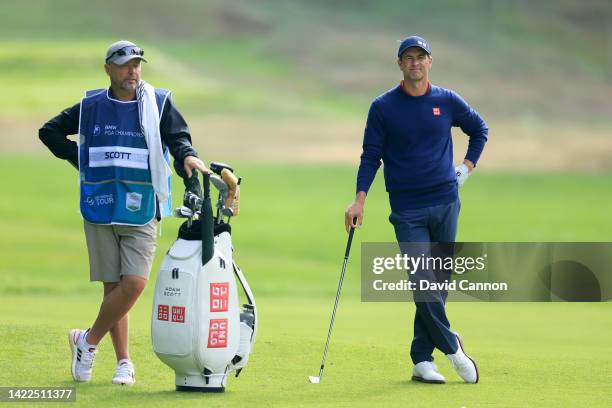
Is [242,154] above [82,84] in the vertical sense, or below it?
below

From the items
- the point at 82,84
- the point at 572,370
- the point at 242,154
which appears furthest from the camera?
the point at 82,84

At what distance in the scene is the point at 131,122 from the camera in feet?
24.0

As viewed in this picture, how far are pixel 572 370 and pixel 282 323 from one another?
3.66m

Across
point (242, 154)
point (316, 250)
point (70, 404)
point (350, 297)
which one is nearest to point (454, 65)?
point (242, 154)

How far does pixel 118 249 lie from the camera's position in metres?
7.47

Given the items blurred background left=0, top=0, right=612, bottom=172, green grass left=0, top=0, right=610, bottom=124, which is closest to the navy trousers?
blurred background left=0, top=0, right=612, bottom=172

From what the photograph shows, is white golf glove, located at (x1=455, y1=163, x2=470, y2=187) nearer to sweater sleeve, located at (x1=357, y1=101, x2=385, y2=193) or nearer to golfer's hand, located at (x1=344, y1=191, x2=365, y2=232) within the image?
sweater sleeve, located at (x1=357, y1=101, x2=385, y2=193)

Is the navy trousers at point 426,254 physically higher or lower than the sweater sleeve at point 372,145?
lower

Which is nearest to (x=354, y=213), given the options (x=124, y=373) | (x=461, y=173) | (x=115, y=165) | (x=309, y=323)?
(x=461, y=173)

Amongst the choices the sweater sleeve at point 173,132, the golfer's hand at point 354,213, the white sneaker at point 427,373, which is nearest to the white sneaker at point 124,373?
the sweater sleeve at point 173,132

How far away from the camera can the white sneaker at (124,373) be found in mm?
7285

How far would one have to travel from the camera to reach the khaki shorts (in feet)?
24.3

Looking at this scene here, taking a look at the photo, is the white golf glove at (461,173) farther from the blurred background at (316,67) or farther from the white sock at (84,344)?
the blurred background at (316,67)

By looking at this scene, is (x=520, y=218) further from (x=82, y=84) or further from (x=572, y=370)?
(x=82, y=84)
